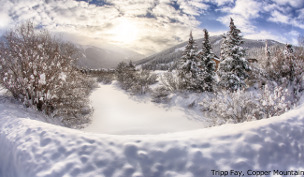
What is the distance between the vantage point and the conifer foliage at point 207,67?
673 inches

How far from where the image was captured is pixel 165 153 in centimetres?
268

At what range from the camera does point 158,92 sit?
17406 millimetres

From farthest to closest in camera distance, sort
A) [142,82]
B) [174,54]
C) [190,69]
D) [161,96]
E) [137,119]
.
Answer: [174,54]
[142,82]
[190,69]
[161,96]
[137,119]

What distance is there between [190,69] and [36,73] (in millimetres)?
13648

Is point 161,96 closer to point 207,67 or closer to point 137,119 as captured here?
point 137,119

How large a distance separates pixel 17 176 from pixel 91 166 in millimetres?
1530

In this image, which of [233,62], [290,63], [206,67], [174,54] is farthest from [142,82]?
[174,54]

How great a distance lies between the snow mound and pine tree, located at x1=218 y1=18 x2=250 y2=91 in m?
13.4

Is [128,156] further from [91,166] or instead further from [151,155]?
[91,166]

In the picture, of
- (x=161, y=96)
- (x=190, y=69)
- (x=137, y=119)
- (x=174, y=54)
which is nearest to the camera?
(x=137, y=119)

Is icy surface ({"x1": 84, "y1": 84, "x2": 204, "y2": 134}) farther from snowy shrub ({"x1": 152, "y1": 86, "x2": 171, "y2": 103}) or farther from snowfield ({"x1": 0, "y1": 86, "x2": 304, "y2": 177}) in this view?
snowfield ({"x1": 0, "y1": 86, "x2": 304, "y2": 177})

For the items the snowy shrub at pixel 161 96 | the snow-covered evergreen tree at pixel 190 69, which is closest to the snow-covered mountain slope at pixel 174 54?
the snow-covered evergreen tree at pixel 190 69

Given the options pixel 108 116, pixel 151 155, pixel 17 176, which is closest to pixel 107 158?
pixel 151 155

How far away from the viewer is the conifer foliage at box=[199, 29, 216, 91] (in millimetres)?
17094
